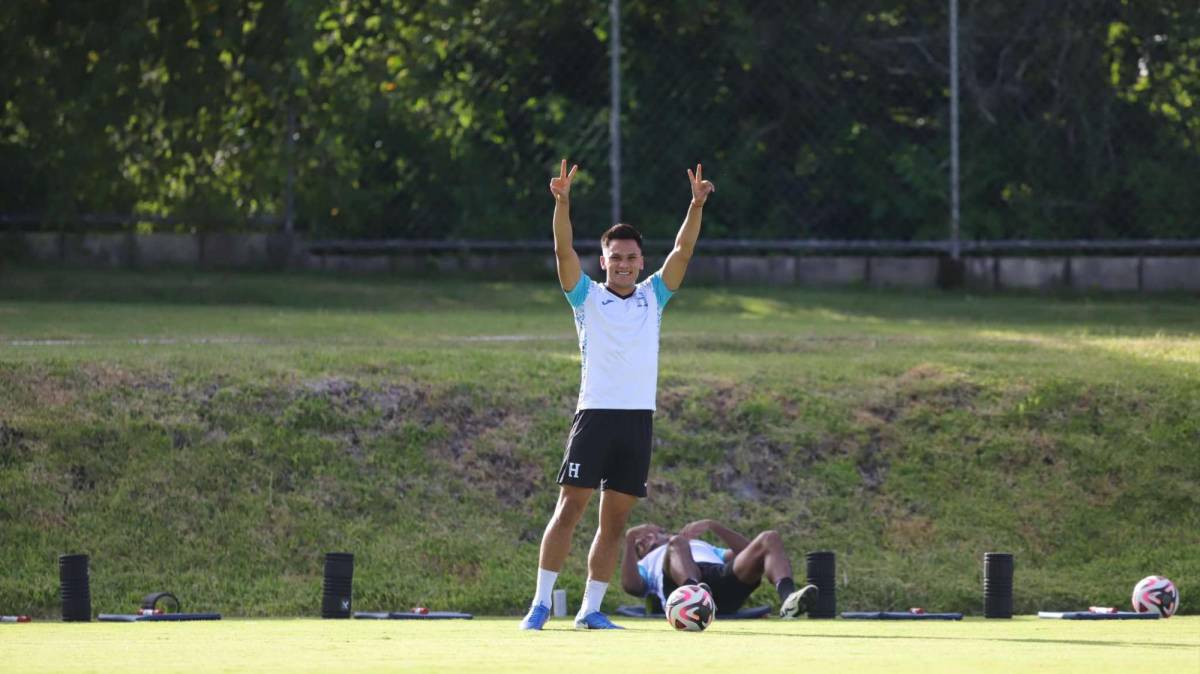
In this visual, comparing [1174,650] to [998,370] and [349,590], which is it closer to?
[349,590]

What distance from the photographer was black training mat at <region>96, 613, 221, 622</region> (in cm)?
1018

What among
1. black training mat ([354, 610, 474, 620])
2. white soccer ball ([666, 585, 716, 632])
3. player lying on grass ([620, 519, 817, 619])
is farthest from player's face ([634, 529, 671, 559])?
white soccer ball ([666, 585, 716, 632])

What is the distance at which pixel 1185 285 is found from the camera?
2084 centimetres

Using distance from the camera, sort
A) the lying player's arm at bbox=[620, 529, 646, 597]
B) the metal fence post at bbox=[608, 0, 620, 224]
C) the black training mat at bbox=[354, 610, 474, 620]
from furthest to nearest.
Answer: the metal fence post at bbox=[608, 0, 620, 224] < the lying player's arm at bbox=[620, 529, 646, 597] < the black training mat at bbox=[354, 610, 474, 620]

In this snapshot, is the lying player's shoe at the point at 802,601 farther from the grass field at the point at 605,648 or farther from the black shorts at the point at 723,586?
the black shorts at the point at 723,586

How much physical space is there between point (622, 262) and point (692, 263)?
1241 cm

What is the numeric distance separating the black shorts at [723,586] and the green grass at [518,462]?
714mm

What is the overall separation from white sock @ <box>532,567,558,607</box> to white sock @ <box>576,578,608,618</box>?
180 mm

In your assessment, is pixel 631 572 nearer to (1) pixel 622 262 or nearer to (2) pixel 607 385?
(2) pixel 607 385

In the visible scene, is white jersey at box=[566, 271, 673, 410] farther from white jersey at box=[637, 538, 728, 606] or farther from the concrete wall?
the concrete wall

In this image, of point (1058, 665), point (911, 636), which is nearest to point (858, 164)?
point (911, 636)

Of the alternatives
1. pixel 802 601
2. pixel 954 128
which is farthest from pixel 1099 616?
pixel 954 128

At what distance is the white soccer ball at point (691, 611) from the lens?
9008 mm

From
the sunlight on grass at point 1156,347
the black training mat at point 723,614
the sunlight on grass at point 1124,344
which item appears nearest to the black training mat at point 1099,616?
the black training mat at point 723,614
